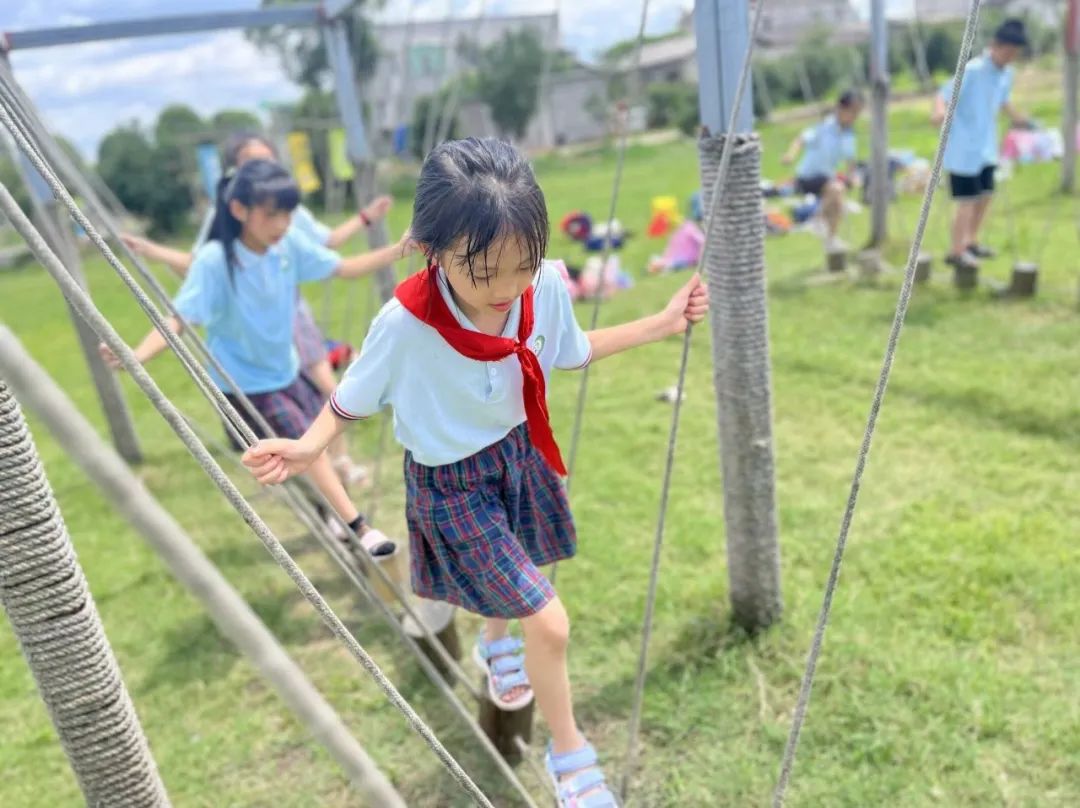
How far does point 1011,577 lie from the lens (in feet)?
8.40

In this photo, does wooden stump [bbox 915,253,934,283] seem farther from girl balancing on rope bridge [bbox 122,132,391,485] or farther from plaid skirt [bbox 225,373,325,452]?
plaid skirt [bbox 225,373,325,452]

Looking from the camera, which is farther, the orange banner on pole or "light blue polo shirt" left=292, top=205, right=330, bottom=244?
the orange banner on pole

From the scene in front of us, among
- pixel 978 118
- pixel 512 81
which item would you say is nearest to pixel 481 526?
pixel 978 118

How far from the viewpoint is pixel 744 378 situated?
2260 mm

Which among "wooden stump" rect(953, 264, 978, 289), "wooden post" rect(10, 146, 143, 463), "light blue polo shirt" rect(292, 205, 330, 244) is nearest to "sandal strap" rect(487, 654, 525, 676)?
"light blue polo shirt" rect(292, 205, 330, 244)

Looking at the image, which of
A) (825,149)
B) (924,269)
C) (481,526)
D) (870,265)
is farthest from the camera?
(825,149)

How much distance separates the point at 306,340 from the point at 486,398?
1996 millimetres

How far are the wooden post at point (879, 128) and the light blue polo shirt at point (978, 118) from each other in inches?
42.5

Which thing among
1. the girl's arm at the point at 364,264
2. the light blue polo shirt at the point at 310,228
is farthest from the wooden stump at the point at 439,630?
the light blue polo shirt at the point at 310,228

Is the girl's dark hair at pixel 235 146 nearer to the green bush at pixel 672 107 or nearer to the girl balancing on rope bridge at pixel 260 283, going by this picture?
the girl balancing on rope bridge at pixel 260 283

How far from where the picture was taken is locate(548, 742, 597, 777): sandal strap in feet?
5.95

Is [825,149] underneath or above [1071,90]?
underneath

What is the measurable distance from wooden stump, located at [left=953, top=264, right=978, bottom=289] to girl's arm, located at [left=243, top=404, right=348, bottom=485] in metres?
4.98

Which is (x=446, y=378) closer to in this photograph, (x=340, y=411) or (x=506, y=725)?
(x=340, y=411)
